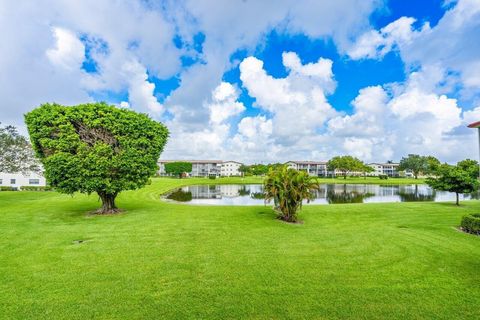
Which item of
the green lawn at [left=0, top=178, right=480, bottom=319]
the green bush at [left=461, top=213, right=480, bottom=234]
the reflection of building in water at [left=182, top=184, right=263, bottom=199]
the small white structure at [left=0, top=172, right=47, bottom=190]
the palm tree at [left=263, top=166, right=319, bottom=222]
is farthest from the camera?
the small white structure at [left=0, top=172, right=47, bottom=190]

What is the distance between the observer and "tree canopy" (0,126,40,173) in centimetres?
3130

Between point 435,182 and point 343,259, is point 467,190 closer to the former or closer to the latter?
point 435,182

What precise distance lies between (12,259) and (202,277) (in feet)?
22.2

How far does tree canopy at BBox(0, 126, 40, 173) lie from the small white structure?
20733mm

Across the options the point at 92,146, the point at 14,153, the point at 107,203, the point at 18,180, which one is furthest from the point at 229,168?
the point at 92,146

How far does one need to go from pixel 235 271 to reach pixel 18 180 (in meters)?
63.1

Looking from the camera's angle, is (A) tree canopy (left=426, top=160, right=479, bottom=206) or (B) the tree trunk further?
(A) tree canopy (left=426, top=160, right=479, bottom=206)

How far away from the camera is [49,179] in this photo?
15500mm

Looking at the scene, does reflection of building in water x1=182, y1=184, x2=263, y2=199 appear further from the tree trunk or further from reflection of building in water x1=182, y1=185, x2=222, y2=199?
the tree trunk

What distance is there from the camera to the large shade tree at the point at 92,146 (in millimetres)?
15219

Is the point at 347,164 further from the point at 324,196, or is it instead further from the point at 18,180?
Answer: the point at 18,180

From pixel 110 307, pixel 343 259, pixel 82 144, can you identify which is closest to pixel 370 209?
pixel 343 259

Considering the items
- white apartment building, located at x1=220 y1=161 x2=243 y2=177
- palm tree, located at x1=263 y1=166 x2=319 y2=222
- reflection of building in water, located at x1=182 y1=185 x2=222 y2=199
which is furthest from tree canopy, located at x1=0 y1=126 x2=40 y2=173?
white apartment building, located at x1=220 y1=161 x2=243 y2=177

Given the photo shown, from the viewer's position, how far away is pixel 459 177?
2169 cm
